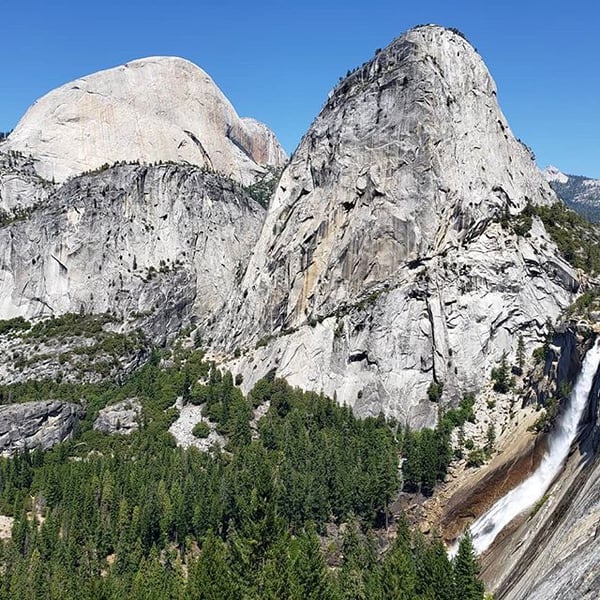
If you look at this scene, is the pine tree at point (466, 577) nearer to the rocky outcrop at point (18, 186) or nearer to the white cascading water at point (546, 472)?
the white cascading water at point (546, 472)

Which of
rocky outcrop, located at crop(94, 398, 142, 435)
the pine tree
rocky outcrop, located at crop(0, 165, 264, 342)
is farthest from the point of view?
rocky outcrop, located at crop(0, 165, 264, 342)

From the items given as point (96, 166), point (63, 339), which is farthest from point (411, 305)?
point (96, 166)

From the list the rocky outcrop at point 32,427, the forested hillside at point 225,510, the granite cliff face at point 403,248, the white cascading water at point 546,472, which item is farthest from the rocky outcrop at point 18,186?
the white cascading water at point 546,472

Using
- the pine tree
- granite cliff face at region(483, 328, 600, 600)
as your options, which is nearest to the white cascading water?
granite cliff face at region(483, 328, 600, 600)

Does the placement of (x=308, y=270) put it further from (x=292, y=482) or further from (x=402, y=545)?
(x=402, y=545)

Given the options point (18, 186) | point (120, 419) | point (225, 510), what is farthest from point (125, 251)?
point (225, 510)

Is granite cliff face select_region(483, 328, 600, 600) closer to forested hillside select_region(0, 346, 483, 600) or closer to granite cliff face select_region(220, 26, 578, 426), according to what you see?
forested hillside select_region(0, 346, 483, 600)
